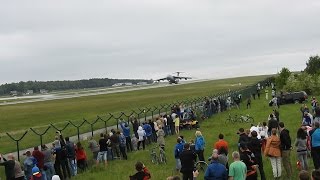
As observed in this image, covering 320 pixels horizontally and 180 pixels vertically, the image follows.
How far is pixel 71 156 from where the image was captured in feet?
69.3

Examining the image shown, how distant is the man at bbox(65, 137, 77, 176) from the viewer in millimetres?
20875

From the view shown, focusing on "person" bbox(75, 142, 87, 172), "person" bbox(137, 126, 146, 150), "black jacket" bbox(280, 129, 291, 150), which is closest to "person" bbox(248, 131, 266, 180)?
"black jacket" bbox(280, 129, 291, 150)

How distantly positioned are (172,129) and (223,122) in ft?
21.5

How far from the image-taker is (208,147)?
2603cm

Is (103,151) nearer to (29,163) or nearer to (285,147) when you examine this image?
(29,163)

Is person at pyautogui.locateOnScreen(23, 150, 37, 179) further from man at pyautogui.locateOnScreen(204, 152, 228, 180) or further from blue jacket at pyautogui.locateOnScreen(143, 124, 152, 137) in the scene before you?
blue jacket at pyautogui.locateOnScreen(143, 124, 152, 137)

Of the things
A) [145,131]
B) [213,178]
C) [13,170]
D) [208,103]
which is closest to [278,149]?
[213,178]

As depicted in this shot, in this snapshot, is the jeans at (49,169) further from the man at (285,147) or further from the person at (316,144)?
the person at (316,144)

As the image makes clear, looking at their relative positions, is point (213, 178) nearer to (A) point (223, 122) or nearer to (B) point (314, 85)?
(A) point (223, 122)

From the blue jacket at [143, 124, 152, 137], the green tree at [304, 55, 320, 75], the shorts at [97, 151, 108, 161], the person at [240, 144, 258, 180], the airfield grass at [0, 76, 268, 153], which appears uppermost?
the green tree at [304, 55, 320, 75]

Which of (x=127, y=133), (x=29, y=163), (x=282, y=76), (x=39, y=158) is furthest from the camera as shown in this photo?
(x=282, y=76)

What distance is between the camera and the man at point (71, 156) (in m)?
20.9

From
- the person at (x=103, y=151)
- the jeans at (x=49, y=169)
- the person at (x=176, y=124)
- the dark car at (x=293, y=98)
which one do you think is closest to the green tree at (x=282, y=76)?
the dark car at (x=293, y=98)

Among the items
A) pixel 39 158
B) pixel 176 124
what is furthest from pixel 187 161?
pixel 176 124
